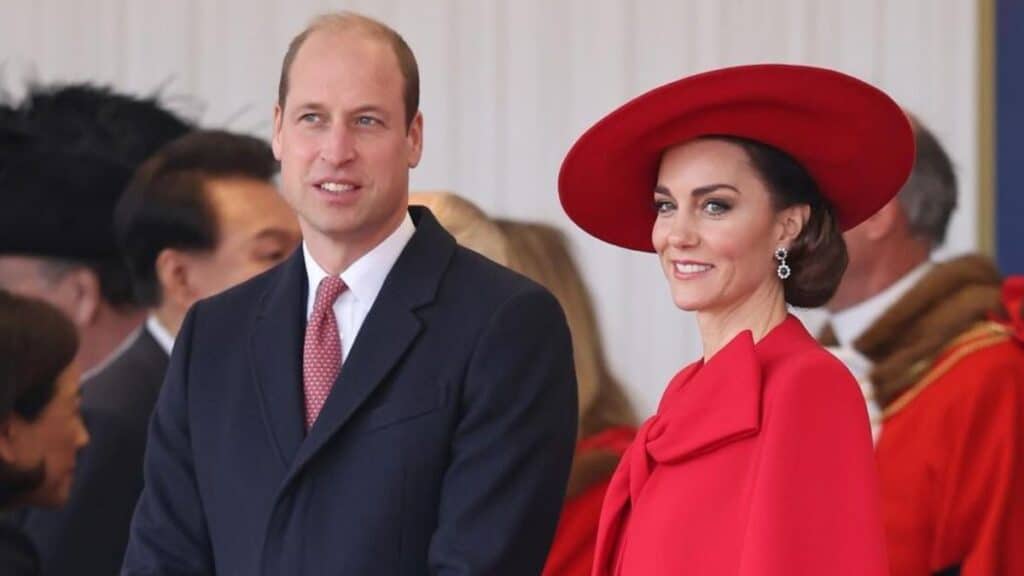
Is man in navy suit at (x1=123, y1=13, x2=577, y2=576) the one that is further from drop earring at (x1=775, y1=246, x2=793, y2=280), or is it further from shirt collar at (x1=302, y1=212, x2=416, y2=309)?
drop earring at (x1=775, y1=246, x2=793, y2=280)

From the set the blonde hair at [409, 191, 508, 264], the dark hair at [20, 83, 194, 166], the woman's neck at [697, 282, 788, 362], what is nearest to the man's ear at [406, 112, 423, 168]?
the woman's neck at [697, 282, 788, 362]

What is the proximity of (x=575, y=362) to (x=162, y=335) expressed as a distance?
0.80 metres

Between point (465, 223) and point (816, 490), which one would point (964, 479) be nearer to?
point (465, 223)

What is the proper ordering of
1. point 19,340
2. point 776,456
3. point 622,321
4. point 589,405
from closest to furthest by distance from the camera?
point 776,456, point 19,340, point 589,405, point 622,321

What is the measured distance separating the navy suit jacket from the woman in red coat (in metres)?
0.19

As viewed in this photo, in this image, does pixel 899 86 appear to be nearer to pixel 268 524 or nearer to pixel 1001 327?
pixel 1001 327

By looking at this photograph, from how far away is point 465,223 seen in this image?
12.6 ft

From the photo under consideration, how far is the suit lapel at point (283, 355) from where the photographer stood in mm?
2816

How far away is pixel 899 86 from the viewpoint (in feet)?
16.3

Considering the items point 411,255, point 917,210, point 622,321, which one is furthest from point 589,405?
point 411,255

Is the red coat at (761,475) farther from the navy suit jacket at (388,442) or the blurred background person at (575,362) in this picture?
the blurred background person at (575,362)

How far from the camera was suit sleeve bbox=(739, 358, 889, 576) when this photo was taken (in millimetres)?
2375

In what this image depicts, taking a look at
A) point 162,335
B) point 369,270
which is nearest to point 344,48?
point 369,270

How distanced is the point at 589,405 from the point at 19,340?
3.99 feet
